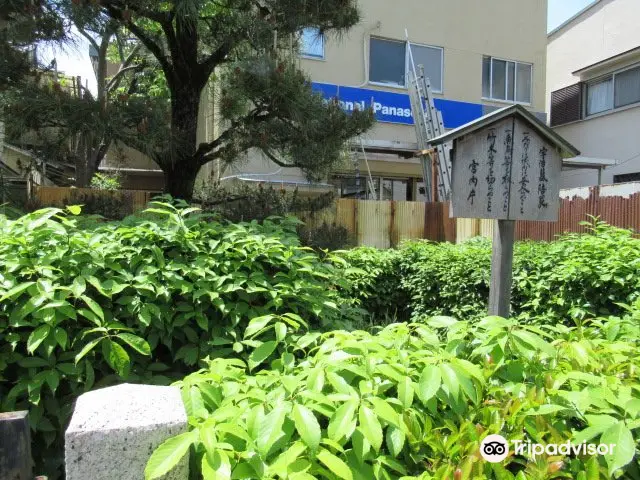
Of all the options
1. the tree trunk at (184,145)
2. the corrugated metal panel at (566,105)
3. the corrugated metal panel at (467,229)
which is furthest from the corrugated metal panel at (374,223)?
the corrugated metal panel at (566,105)

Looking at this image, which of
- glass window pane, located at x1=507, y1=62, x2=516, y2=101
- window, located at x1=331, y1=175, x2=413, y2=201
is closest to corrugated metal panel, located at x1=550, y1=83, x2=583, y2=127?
glass window pane, located at x1=507, y1=62, x2=516, y2=101

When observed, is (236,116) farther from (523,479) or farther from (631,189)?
(631,189)

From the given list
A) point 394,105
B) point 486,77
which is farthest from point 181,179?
point 486,77

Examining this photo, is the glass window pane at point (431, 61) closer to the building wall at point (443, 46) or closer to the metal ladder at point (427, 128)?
the building wall at point (443, 46)

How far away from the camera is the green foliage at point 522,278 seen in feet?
14.1

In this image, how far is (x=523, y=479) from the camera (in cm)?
134

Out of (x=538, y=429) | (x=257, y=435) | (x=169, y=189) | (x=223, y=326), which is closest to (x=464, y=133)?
(x=223, y=326)

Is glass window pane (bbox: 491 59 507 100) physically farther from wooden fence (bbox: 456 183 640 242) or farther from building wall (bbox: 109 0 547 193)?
wooden fence (bbox: 456 183 640 242)

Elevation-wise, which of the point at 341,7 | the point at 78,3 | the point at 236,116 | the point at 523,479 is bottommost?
the point at 523,479

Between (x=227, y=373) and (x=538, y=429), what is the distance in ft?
3.40

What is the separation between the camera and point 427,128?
1144 centimetres

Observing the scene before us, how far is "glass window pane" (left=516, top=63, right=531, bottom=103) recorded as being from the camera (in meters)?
15.2

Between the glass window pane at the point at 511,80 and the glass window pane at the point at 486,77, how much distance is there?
69cm

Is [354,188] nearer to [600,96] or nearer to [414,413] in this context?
[600,96]
